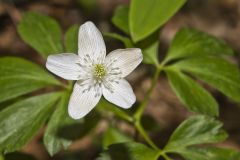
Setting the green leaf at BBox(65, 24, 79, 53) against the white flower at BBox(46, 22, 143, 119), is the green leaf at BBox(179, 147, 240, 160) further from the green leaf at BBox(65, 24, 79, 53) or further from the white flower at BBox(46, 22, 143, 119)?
the green leaf at BBox(65, 24, 79, 53)

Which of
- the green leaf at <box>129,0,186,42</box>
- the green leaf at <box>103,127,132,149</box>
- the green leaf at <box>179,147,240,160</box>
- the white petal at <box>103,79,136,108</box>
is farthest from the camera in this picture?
the green leaf at <box>103,127,132,149</box>

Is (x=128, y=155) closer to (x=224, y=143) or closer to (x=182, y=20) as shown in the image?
(x=224, y=143)

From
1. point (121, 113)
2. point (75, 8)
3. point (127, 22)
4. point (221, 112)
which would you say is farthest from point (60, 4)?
point (121, 113)

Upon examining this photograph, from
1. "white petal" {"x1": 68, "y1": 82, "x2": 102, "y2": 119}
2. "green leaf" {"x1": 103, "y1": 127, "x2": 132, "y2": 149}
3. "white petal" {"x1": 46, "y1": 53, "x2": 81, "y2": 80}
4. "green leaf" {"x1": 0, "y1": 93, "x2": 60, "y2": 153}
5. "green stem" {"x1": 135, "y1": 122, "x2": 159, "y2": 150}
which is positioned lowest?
"green leaf" {"x1": 103, "y1": 127, "x2": 132, "y2": 149}

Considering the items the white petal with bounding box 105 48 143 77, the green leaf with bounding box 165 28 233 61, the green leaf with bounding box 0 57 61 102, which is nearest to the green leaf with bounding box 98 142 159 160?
the white petal with bounding box 105 48 143 77

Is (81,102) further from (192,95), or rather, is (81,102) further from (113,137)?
(113,137)

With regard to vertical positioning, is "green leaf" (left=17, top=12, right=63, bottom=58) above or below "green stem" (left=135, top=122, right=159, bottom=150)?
above

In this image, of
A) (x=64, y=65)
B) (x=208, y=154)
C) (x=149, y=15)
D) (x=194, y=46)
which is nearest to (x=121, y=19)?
(x=149, y=15)
